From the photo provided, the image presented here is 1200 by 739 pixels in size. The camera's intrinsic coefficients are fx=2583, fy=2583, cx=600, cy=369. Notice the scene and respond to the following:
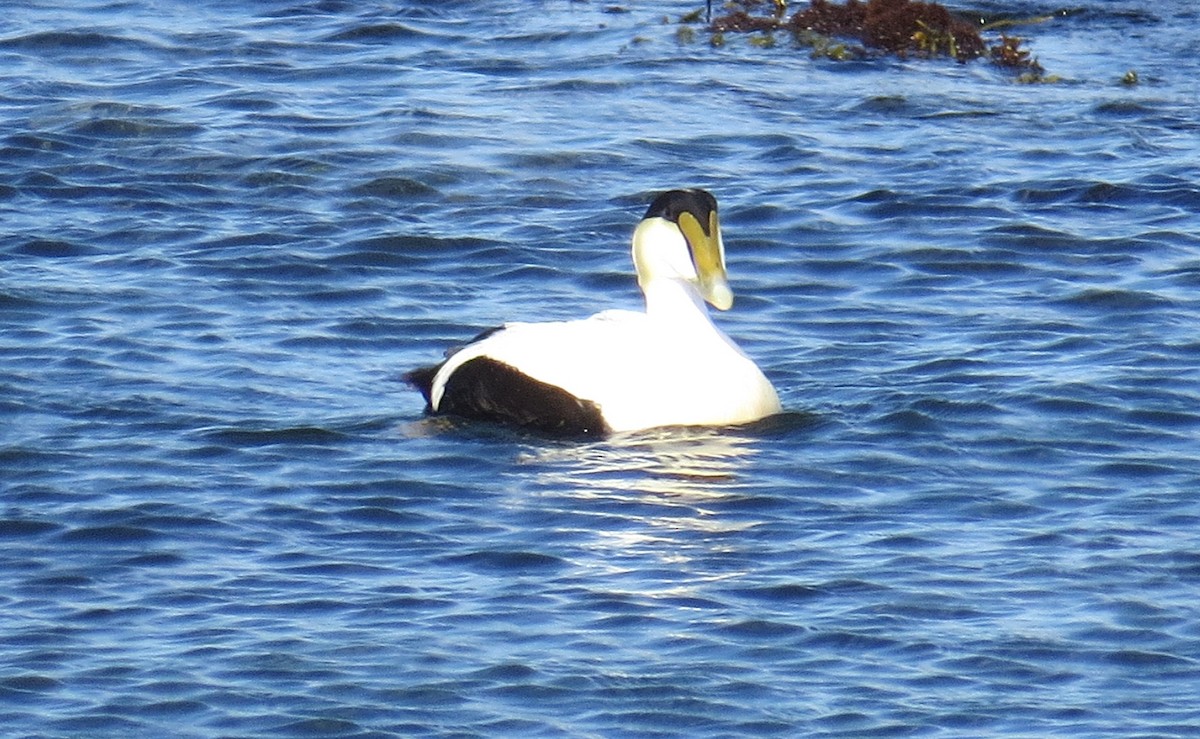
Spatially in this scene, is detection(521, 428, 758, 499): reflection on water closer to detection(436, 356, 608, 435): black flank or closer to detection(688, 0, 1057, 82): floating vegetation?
detection(436, 356, 608, 435): black flank

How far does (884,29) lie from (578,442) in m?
6.36

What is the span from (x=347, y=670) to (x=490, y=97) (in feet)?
25.1

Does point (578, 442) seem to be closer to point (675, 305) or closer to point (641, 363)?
point (641, 363)

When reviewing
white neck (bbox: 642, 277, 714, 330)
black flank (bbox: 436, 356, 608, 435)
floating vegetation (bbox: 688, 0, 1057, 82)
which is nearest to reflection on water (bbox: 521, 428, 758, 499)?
black flank (bbox: 436, 356, 608, 435)

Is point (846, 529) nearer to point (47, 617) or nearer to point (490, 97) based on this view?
point (47, 617)

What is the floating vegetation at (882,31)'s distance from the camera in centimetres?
1426

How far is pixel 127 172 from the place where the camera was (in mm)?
12430

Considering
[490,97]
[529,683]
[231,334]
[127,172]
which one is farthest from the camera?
[490,97]

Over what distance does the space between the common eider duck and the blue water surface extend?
13 cm

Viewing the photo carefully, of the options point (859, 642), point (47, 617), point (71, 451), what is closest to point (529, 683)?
point (859, 642)

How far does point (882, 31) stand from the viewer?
1454cm

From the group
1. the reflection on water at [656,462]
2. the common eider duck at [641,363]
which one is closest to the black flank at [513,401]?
the common eider duck at [641,363]

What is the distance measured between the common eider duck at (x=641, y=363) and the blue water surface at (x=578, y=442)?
13 centimetres

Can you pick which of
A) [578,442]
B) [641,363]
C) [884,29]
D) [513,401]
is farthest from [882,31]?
[578,442]
